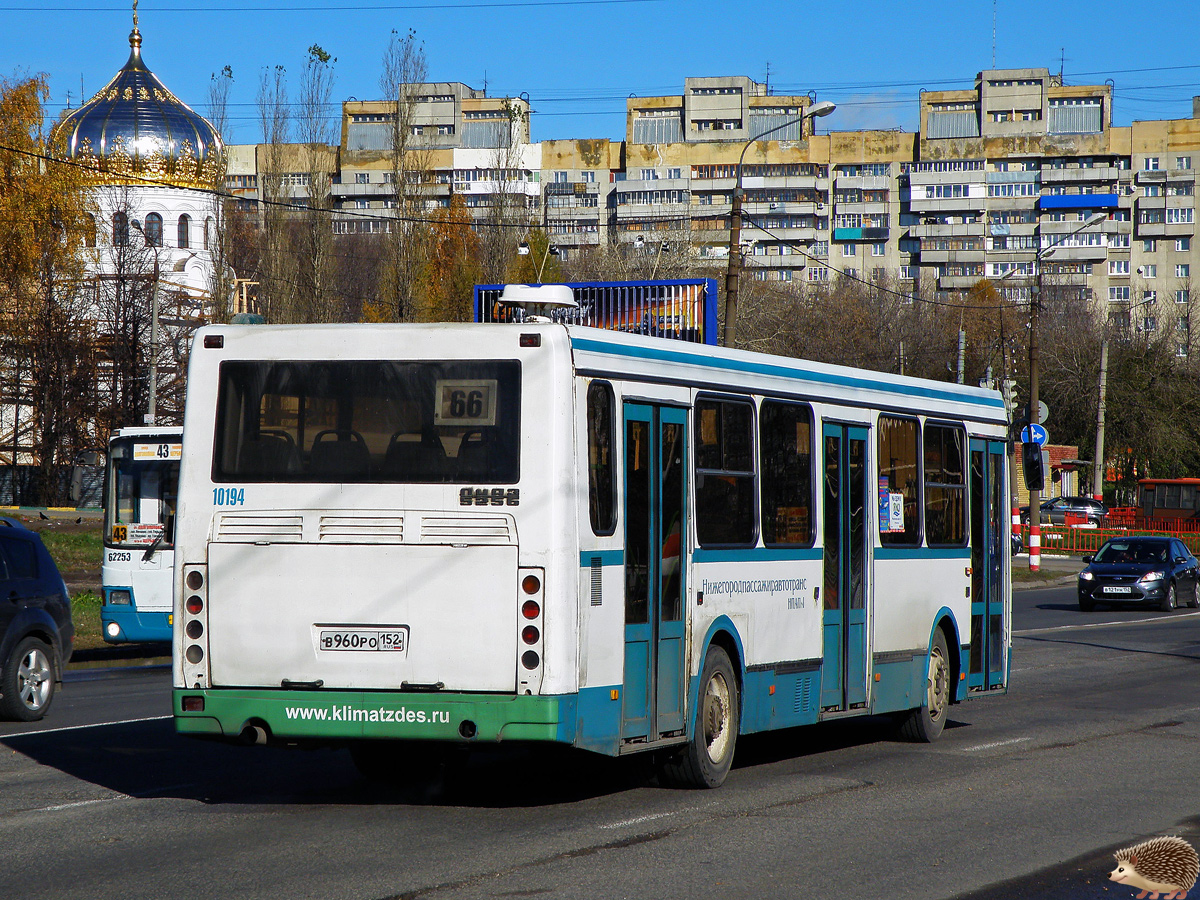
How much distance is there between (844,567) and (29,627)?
6.99m

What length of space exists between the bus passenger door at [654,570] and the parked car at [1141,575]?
933 inches

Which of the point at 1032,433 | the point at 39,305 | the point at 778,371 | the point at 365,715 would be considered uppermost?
the point at 39,305

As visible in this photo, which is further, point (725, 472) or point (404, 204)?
point (404, 204)

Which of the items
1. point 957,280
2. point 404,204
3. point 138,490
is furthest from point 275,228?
point 957,280

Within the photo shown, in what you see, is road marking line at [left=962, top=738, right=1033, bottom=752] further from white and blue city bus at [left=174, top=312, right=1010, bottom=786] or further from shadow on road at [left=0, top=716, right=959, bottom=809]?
white and blue city bus at [left=174, top=312, right=1010, bottom=786]

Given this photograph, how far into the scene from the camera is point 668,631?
29.9ft

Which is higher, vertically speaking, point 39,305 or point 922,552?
point 39,305

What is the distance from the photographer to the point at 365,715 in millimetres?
8219

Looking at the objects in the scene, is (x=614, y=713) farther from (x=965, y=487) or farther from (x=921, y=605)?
(x=965, y=487)

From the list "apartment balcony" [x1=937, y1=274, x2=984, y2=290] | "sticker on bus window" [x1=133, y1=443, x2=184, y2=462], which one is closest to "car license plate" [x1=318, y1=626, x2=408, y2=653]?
"sticker on bus window" [x1=133, y1=443, x2=184, y2=462]

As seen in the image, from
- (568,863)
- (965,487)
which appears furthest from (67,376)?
(568,863)

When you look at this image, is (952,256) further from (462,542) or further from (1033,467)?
(462,542)

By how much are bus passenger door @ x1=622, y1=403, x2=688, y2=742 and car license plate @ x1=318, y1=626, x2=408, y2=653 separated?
1.29m

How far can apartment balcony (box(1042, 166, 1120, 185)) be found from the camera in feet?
444
